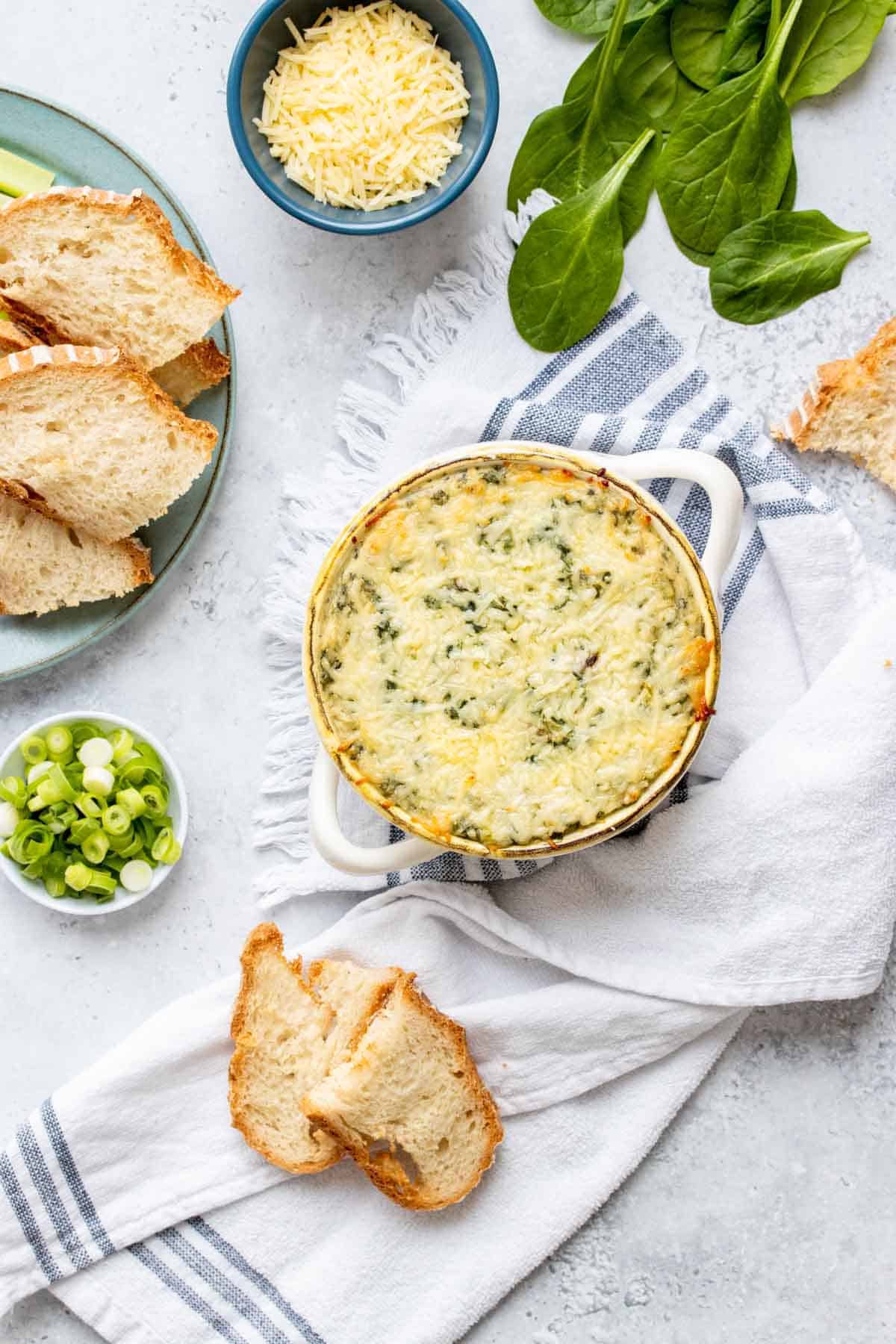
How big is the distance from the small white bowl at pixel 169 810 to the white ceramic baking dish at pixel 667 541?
1.18 feet

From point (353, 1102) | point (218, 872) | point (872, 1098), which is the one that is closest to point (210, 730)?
point (218, 872)

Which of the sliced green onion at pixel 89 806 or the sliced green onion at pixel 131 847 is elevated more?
the sliced green onion at pixel 89 806

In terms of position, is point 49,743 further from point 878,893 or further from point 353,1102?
point 878,893

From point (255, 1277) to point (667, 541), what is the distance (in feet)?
4.31

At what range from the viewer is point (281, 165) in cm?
182

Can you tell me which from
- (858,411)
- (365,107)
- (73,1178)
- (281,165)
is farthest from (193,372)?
(73,1178)

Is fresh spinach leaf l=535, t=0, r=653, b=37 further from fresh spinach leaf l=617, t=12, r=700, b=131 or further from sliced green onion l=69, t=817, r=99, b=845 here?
sliced green onion l=69, t=817, r=99, b=845

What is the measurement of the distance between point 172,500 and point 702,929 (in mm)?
1027

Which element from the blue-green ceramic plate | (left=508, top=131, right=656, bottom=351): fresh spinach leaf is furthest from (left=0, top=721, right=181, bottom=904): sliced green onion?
(left=508, top=131, right=656, bottom=351): fresh spinach leaf

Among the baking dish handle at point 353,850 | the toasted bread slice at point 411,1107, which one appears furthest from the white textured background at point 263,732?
the baking dish handle at point 353,850

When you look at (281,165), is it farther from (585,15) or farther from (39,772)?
(39,772)

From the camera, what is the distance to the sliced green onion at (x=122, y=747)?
1.89 meters

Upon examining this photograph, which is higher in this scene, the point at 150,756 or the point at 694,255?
the point at 694,255

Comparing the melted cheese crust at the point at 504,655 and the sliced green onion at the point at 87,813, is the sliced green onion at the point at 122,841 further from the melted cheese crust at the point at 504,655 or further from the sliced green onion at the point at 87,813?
the melted cheese crust at the point at 504,655
